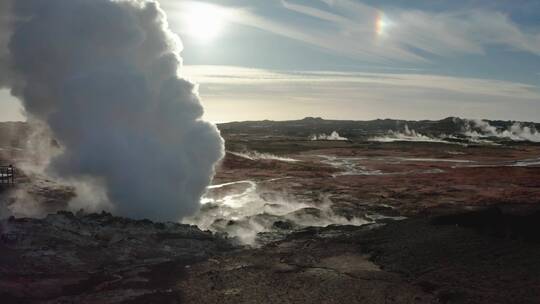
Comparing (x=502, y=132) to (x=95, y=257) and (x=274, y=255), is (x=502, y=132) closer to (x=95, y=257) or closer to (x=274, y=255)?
(x=274, y=255)

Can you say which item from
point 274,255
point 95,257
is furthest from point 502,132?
point 95,257

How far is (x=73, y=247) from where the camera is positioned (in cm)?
2180

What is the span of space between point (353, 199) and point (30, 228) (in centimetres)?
2388

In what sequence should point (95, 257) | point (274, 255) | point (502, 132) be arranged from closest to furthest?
1. point (95, 257)
2. point (274, 255)
3. point (502, 132)

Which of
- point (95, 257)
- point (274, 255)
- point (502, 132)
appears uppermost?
point (502, 132)

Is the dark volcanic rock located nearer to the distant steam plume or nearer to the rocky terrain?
the rocky terrain

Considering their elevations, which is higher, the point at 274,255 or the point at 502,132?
the point at 502,132

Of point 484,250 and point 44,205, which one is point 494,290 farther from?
point 44,205

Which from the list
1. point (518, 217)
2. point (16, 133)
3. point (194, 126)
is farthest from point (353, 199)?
point (16, 133)

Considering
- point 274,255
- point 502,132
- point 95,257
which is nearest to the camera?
point 95,257

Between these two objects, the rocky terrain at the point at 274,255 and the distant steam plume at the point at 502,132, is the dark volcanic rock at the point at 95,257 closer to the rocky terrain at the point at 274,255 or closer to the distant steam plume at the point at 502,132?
the rocky terrain at the point at 274,255

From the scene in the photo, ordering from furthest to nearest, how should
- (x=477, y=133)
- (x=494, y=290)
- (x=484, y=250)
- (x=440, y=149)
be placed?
(x=477, y=133) → (x=440, y=149) → (x=484, y=250) → (x=494, y=290)

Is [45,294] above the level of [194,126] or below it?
below

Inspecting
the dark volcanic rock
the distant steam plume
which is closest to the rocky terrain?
the dark volcanic rock
